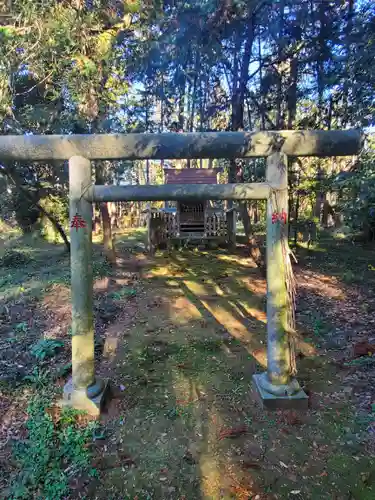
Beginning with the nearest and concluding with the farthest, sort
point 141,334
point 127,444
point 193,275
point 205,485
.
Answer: point 205,485, point 127,444, point 141,334, point 193,275

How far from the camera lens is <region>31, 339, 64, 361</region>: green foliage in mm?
5176

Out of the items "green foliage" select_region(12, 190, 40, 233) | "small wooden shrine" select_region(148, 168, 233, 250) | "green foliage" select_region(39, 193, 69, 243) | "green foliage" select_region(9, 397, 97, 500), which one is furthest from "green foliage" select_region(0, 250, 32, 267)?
"green foliage" select_region(9, 397, 97, 500)

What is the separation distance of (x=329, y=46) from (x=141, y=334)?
7252 millimetres

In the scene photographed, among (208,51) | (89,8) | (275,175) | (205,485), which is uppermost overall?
(89,8)

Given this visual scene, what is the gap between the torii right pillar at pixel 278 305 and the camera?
12.3ft

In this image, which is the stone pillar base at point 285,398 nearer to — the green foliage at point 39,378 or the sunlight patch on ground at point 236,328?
the sunlight patch on ground at point 236,328

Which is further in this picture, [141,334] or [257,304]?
[257,304]

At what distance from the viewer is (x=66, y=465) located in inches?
126

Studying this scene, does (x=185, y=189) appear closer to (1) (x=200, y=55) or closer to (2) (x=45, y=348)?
(2) (x=45, y=348)

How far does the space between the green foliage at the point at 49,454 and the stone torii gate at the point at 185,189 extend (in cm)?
28

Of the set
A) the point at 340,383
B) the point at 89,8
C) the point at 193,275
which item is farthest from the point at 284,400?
the point at 89,8

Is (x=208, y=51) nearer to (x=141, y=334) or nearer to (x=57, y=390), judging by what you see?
(x=141, y=334)

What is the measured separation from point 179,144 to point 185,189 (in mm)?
502

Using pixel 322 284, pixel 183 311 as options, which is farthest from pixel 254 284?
pixel 183 311
